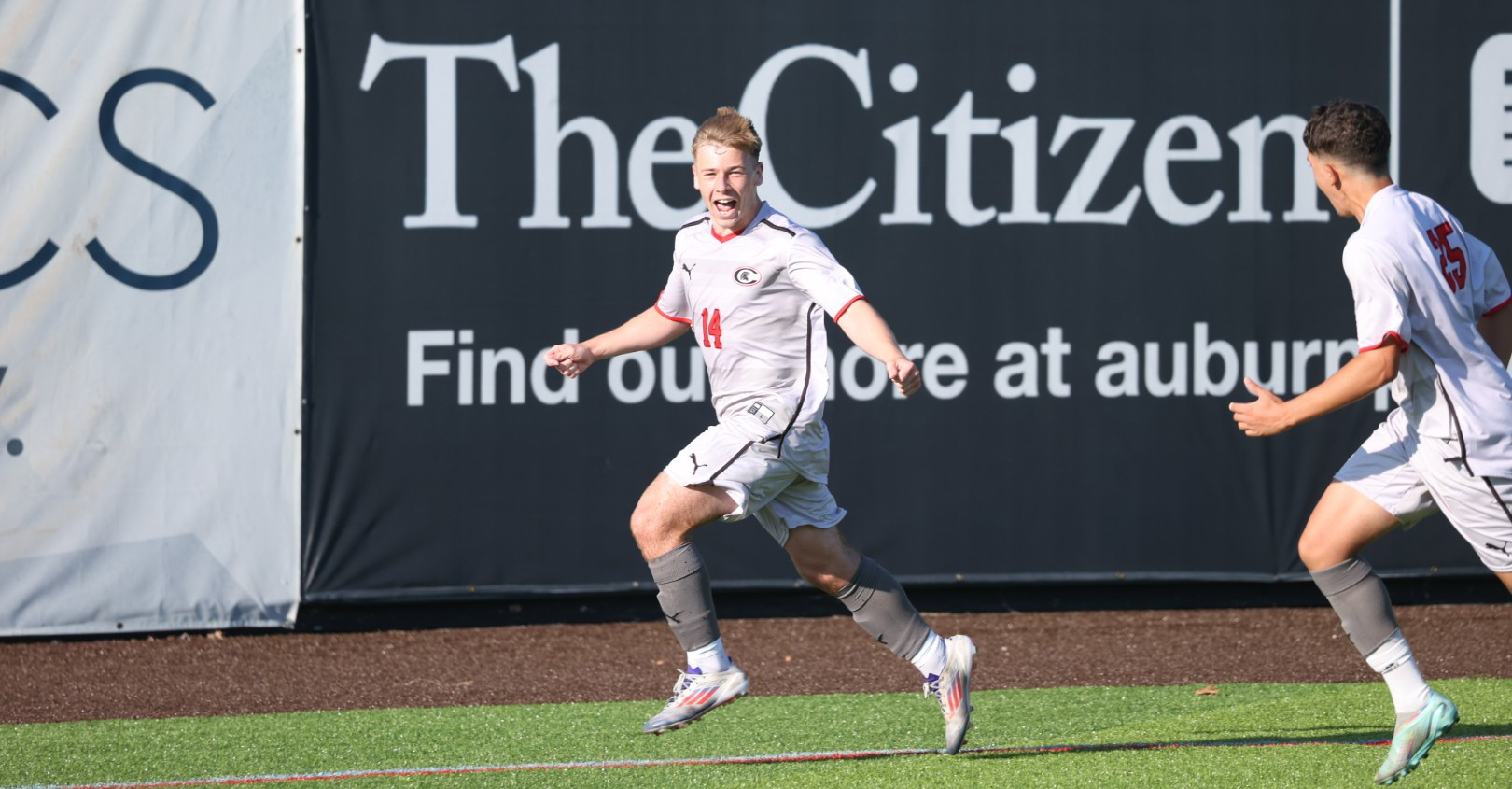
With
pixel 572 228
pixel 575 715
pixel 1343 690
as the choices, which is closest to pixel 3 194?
pixel 572 228

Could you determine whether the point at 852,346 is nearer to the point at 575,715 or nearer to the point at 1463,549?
the point at 575,715

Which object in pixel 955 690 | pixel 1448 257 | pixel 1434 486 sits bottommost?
pixel 955 690

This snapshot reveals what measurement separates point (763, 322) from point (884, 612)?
2.93ft

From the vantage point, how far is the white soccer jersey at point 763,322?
440cm

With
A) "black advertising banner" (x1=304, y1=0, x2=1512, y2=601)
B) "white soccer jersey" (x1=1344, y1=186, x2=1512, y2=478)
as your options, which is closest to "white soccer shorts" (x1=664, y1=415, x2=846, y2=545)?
"white soccer jersey" (x1=1344, y1=186, x2=1512, y2=478)

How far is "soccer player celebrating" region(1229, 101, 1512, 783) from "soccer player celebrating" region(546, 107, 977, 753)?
109 cm

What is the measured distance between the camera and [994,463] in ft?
23.4

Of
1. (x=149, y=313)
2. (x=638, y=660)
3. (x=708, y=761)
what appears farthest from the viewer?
(x=149, y=313)

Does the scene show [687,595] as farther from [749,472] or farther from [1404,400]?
[1404,400]

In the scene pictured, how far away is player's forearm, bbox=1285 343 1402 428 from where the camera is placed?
3.63 meters

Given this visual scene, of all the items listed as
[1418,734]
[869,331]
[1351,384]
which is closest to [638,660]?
[869,331]

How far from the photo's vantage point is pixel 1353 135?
12.8 feet

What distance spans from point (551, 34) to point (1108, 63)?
2.46m

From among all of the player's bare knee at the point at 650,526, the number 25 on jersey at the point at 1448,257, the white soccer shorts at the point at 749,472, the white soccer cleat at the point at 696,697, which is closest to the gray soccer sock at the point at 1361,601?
the number 25 on jersey at the point at 1448,257
